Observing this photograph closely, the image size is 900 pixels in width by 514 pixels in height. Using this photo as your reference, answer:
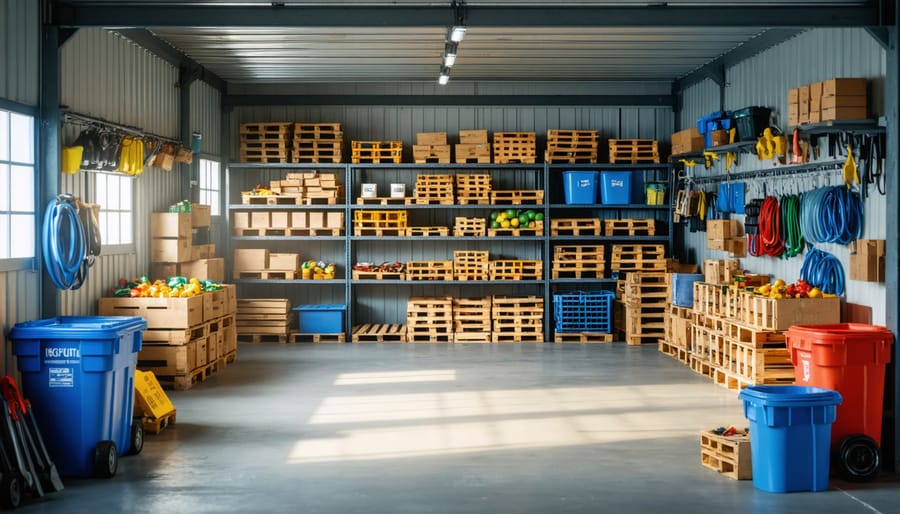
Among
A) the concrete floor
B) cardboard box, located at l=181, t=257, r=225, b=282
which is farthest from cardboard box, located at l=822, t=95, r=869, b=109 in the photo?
cardboard box, located at l=181, t=257, r=225, b=282

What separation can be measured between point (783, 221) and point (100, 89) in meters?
9.19

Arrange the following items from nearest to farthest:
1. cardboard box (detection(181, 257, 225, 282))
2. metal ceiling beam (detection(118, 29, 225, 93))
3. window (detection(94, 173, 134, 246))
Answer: window (detection(94, 173, 134, 246)), metal ceiling beam (detection(118, 29, 225, 93)), cardboard box (detection(181, 257, 225, 282))

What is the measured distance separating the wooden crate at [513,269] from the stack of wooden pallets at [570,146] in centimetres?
204

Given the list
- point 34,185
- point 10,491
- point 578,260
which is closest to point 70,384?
point 10,491

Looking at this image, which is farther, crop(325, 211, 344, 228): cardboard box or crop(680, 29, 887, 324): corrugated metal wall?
crop(325, 211, 344, 228): cardboard box

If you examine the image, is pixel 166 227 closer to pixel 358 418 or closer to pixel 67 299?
pixel 67 299

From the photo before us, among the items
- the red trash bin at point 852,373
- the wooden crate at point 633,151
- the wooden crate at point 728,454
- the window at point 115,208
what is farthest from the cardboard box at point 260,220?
the red trash bin at point 852,373

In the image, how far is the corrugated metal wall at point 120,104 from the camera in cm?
1152

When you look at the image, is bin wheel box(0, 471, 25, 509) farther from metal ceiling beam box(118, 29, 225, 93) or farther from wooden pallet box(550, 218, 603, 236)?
wooden pallet box(550, 218, 603, 236)

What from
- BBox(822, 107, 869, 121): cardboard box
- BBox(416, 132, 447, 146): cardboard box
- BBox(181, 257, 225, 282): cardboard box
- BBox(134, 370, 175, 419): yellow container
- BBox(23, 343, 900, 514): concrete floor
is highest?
BBox(416, 132, 447, 146): cardboard box

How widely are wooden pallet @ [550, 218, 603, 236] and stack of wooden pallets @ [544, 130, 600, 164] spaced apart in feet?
3.90

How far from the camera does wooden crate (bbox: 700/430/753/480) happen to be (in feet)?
26.1

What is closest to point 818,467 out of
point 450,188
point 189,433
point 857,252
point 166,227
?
point 857,252

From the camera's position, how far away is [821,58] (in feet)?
40.1
